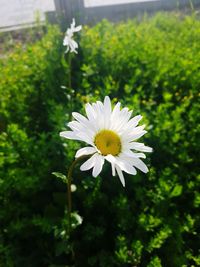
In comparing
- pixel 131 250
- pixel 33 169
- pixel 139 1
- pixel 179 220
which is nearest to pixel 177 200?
pixel 179 220

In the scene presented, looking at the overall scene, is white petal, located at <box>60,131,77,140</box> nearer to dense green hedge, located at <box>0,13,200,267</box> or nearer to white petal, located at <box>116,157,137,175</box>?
white petal, located at <box>116,157,137,175</box>

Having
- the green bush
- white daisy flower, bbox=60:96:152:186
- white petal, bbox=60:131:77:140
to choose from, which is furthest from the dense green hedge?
white petal, bbox=60:131:77:140

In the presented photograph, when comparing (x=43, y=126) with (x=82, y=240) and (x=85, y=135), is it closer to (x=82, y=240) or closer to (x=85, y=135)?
(x=82, y=240)

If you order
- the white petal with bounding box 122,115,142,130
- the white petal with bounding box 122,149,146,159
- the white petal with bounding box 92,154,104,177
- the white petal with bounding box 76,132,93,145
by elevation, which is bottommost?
the white petal with bounding box 92,154,104,177

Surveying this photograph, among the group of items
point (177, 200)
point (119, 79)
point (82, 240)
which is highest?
point (119, 79)

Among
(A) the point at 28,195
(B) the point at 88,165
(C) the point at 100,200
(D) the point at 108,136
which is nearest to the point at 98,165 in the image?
(B) the point at 88,165

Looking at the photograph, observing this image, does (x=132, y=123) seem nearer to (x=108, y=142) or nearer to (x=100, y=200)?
(x=108, y=142)

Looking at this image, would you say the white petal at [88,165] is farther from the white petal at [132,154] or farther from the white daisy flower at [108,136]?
the white petal at [132,154]
